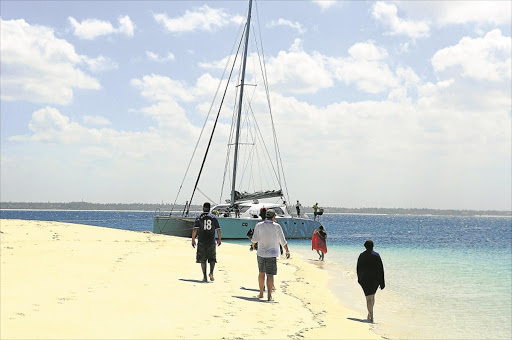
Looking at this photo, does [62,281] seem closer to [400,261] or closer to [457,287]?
[457,287]

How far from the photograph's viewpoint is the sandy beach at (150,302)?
8.06m

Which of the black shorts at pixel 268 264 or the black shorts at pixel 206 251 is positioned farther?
the black shorts at pixel 206 251

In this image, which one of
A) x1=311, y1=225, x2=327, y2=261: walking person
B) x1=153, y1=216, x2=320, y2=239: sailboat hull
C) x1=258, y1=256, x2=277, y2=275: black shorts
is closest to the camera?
x1=258, y1=256, x2=277, y2=275: black shorts

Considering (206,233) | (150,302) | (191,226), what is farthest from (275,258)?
(191,226)

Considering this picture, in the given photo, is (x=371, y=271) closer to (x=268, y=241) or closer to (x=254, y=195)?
(x=268, y=241)

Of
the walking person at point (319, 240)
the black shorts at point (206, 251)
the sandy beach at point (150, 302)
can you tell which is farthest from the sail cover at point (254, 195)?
the black shorts at point (206, 251)

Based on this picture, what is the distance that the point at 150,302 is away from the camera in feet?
32.7

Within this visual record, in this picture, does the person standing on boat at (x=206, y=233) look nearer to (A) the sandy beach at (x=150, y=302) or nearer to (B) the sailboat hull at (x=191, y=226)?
(A) the sandy beach at (x=150, y=302)

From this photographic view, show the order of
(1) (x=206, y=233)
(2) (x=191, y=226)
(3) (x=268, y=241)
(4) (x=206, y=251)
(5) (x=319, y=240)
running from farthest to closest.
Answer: (2) (x=191, y=226), (5) (x=319, y=240), (4) (x=206, y=251), (1) (x=206, y=233), (3) (x=268, y=241)

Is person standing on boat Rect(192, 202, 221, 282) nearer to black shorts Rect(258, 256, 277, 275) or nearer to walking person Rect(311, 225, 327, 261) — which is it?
black shorts Rect(258, 256, 277, 275)

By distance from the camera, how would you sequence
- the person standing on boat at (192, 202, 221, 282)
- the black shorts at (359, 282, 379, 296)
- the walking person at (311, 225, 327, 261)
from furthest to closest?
the walking person at (311, 225, 327, 261) → the person standing on boat at (192, 202, 221, 282) → the black shorts at (359, 282, 379, 296)

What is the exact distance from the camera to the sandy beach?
317 inches

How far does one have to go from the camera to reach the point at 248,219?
37719 mm

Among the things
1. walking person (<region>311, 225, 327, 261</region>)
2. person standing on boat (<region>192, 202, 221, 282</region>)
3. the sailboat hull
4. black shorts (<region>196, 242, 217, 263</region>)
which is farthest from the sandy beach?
the sailboat hull
